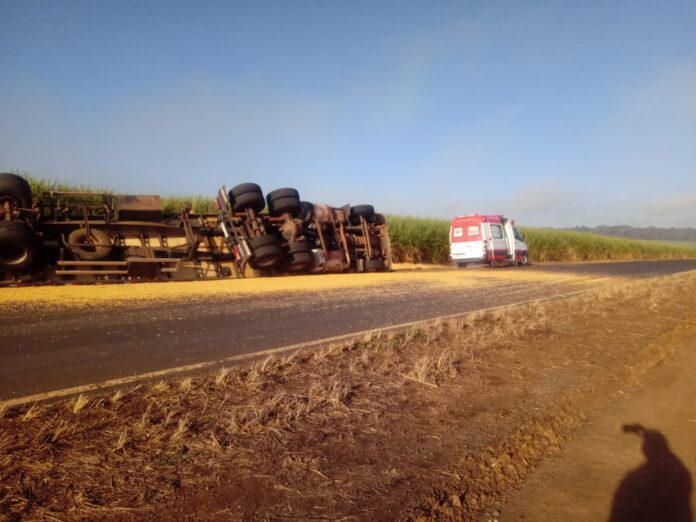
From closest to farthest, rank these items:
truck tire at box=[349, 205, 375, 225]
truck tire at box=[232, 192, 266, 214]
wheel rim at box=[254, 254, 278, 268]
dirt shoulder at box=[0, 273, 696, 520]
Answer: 1. dirt shoulder at box=[0, 273, 696, 520]
2. wheel rim at box=[254, 254, 278, 268]
3. truck tire at box=[232, 192, 266, 214]
4. truck tire at box=[349, 205, 375, 225]

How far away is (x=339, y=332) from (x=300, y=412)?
9.10ft

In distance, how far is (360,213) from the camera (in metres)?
16.5

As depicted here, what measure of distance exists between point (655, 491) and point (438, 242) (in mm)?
23014

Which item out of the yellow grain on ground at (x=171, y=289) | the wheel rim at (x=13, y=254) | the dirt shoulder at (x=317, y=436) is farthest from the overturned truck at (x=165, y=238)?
the dirt shoulder at (x=317, y=436)

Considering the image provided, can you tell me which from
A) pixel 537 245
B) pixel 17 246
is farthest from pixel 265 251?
pixel 537 245

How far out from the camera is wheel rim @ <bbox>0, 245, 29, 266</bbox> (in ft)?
29.8

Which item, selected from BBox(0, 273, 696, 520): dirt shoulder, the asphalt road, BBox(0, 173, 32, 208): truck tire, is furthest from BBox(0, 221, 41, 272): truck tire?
BBox(0, 273, 696, 520): dirt shoulder

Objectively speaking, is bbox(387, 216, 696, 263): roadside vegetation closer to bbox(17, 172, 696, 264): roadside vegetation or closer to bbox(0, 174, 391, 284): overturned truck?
bbox(17, 172, 696, 264): roadside vegetation

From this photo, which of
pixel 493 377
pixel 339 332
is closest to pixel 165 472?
pixel 493 377

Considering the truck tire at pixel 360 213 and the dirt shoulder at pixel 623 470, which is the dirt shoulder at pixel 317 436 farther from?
the truck tire at pixel 360 213

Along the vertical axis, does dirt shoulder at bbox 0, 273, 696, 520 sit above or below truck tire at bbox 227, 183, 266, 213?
below

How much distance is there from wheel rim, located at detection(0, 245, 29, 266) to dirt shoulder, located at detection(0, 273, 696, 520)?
7939mm

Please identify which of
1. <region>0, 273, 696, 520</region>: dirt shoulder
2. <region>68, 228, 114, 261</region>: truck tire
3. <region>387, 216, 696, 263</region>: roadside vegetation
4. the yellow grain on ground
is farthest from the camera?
<region>387, 216, 696, 263</region>: roadside vegetation

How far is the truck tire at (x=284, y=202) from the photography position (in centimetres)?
1370
